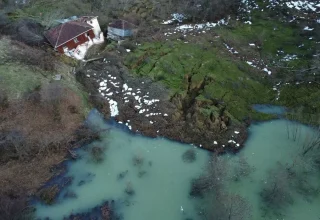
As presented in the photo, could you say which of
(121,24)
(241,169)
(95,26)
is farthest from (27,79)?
(241,169)

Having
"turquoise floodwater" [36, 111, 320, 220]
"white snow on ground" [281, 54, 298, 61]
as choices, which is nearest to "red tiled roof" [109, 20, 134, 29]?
"turquoise floodwater" [36, 111, 320, 220]

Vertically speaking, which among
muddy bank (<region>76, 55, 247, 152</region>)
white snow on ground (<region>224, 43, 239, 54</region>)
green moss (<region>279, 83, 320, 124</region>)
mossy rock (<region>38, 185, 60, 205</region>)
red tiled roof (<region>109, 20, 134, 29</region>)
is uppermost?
red tiled roof (<region>109, 20, 134, 29</region>)

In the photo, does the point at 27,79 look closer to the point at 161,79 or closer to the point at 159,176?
the point at 161,79

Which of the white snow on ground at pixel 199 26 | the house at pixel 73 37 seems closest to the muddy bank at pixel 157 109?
the house at pixel 73 37

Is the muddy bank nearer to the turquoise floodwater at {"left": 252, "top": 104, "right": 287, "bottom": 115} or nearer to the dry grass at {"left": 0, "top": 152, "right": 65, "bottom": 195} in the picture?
the turquoise floodwater at {"left": 252, "top": 104, "right": 287, "bottom": 115}

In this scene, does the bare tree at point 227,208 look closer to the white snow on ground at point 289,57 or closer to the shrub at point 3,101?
the white snow on ground at point 289,57

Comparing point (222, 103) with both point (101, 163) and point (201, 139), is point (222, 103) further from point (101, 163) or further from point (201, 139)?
point (101, 163)

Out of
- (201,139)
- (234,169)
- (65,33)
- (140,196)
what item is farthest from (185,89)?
(65,33)
